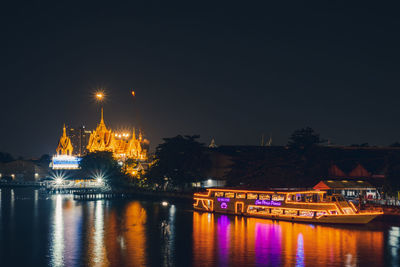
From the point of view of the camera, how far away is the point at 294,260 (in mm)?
28625

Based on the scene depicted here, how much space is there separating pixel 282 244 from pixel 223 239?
4205 mm

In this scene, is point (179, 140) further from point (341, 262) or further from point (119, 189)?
point (341, 262)

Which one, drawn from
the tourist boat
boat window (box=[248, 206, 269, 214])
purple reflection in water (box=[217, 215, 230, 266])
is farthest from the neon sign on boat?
purple reflection in water (box=[217, 215, 230, 266])

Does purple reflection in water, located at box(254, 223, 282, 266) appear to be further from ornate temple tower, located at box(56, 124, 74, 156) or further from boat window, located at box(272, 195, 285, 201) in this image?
ornate temple tower, located at box(56, 124, 74, 156)

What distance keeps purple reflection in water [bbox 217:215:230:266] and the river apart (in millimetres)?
57

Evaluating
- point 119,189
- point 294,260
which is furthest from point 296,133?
point 294,260

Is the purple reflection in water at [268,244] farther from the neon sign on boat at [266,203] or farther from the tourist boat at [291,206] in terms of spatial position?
the neon sign on boat at [266,203]

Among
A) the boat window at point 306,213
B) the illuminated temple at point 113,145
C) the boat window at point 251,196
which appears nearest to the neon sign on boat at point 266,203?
the boat window at point 251,196

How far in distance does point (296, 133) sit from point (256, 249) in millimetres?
39836

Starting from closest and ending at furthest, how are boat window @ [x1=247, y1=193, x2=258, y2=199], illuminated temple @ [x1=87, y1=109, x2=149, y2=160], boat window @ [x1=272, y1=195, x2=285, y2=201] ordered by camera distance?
boat window @ [x1=272, y1=195, x2=285, y2=201]
boat window @ [x1=247, y1=193, x2=258, y2=199]
illuminated temple @ [x1=87, y1=109, x2=149, y2=160]

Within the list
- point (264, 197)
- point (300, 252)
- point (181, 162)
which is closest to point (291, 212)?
point (264, 197)

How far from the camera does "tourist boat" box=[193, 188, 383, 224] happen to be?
39.2m

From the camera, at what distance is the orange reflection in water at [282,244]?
28656 mm

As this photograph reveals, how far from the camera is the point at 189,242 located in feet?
113
